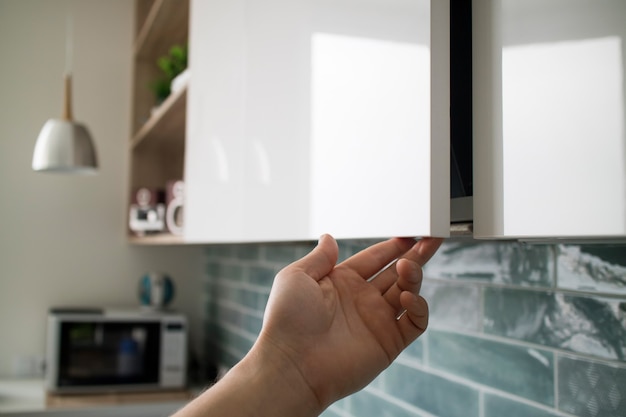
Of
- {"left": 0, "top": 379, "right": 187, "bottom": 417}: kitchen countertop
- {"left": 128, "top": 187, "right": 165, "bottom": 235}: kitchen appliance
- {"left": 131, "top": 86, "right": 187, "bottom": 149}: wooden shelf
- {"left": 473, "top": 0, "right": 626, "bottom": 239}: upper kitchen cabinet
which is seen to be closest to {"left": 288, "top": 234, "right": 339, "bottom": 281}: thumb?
{"left": 473, "top": 0, "right": 626, "bottom": 239}: upper kitchen cabinet

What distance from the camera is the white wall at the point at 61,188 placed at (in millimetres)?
Result: 2494

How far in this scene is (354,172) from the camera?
69cm

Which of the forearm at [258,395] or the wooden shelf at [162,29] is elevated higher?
the wooden shelf at [162,29]

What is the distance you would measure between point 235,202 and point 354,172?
17.7 inches

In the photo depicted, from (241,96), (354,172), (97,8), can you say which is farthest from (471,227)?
(97,8)

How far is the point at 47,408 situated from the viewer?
2029mm

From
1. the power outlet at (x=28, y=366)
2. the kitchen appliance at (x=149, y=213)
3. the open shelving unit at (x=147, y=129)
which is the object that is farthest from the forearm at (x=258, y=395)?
the power outlet at (x=28, y=366)

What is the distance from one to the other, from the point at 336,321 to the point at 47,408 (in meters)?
1.61

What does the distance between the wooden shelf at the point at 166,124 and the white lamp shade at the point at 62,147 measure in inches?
9.4

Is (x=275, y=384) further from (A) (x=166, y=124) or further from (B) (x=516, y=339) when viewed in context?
(A) (x=166, y=124)

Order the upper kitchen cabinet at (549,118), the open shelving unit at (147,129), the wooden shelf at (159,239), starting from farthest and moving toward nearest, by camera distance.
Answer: the open shelving unit at (147,129) → the wooden shelf at (159,239) → the upper kitchen cabinet at (549,118)

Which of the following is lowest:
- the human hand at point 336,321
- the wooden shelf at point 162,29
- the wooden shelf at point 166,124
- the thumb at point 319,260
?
the human hand at point 336,321

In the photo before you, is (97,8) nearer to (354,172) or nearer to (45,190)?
(45,190)

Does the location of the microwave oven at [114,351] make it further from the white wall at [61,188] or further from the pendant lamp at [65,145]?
the pendant lamp at [65,145]
